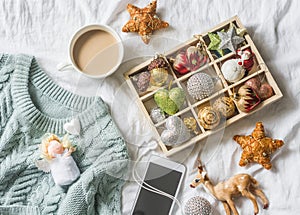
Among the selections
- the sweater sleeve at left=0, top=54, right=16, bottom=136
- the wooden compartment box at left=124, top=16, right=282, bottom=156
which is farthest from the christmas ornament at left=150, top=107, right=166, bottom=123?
the sweater sleeve at left=0, top=54, right=16, bottom=136

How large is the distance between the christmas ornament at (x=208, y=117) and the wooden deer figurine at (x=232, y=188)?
8 cm

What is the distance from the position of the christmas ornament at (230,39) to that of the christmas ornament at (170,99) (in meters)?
0.12

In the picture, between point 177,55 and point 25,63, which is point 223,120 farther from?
point 25,63

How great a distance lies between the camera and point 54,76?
97 cm

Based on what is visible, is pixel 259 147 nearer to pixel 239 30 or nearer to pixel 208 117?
pixel 208 117

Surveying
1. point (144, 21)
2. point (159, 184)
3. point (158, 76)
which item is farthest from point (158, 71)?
point (159, 184)

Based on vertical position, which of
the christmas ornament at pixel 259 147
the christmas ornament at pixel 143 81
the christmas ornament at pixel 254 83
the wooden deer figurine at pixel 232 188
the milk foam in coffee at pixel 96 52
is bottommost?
the wooden deer figurine at pixel 232 188

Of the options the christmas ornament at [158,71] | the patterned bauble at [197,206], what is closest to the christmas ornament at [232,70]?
the christmas ornament at [158,71]

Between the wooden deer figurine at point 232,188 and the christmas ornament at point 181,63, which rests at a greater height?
the christmas ornament at point 181,63

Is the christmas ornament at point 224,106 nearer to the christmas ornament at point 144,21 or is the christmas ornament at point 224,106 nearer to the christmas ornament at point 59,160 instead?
the christmas ornament at point 144,21

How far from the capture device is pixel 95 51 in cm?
93

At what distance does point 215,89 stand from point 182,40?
0.12 metres

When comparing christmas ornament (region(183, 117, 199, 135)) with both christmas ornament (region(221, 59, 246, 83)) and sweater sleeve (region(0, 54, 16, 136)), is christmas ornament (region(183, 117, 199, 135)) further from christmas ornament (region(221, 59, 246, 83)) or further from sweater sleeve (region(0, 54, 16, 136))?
sweater sleeve (region(0, 54, 16, 136))

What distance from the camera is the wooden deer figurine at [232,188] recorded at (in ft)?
2.99
